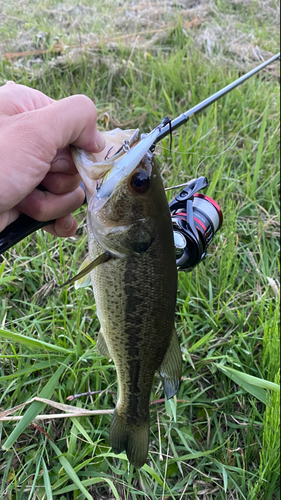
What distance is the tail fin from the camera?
1.45m

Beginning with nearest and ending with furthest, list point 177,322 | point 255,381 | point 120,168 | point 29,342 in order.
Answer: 1. point 120,168
2. point 29,342
3. point 255,381
4. point 177,322

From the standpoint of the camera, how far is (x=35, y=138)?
1.21 meters

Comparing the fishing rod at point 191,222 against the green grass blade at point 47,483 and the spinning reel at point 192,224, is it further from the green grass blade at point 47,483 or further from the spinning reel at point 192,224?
the green grass blade at point 47,483

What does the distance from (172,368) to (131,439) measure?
0.36 m

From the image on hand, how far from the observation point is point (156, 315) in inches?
53.2

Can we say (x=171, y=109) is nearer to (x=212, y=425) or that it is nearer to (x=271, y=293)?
(x=271, y=293)

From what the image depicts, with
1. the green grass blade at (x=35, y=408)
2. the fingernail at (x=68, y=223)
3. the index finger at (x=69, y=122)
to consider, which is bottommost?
the green grass blade at (x=35, y=408)

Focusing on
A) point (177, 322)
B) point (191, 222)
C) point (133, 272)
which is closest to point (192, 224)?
point (191, 222)

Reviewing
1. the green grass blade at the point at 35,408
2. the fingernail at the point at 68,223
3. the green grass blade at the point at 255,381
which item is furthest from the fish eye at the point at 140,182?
the green grass blade at the point at 255,381

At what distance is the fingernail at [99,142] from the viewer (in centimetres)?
138

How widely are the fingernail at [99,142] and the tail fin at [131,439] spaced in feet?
3.81

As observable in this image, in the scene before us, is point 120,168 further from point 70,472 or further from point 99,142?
point 70,472

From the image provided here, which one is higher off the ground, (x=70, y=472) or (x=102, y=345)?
(x=102, y=345)

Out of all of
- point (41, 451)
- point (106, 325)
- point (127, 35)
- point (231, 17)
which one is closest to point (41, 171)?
point (106, 325)
